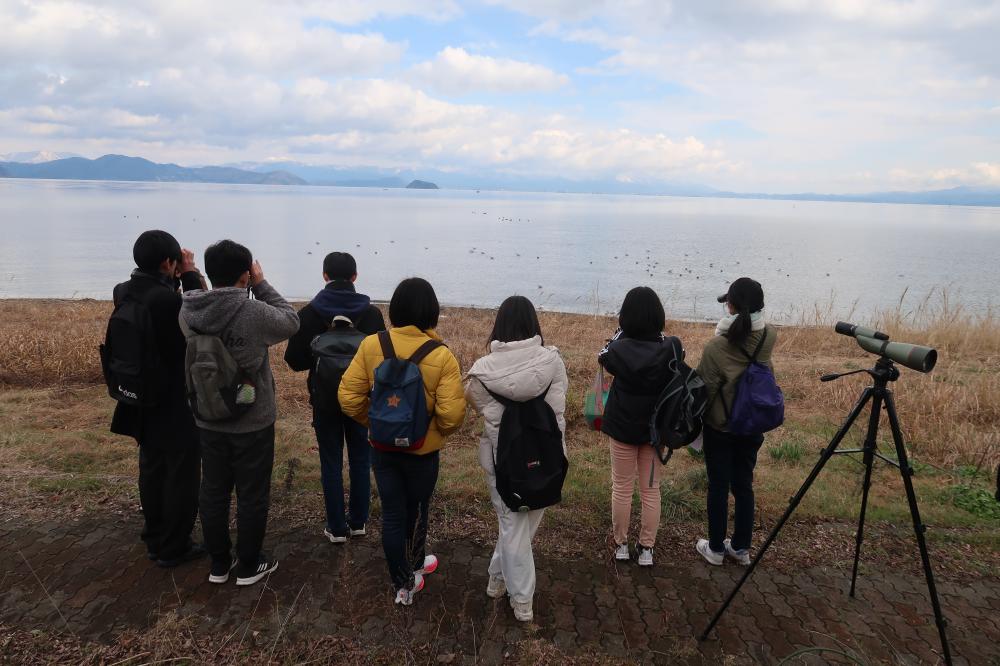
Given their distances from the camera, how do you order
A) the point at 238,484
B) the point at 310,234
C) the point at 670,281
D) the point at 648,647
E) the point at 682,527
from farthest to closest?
the point at 310,234, the point at 670,281, the point at 682,527, the point at 238,484, the point at 648,647

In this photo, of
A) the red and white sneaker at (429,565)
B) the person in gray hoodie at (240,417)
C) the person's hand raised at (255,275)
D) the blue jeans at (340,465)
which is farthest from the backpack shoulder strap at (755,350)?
the person's hand raised at (255,275)

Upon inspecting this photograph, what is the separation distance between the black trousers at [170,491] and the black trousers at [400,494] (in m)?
1.37

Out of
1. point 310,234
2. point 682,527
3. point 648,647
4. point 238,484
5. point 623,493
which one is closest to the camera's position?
point 648,647

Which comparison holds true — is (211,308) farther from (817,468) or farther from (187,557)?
(817,468)

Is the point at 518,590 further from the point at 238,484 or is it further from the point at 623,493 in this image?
the point at 238,484

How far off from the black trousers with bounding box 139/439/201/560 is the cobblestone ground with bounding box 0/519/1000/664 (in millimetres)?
188

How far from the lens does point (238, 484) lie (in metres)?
3.61

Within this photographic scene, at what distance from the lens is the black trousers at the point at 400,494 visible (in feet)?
11.2

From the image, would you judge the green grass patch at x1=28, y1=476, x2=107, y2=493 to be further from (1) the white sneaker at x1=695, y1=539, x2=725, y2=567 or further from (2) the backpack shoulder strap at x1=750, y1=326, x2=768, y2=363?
(2) the backpack shoulder strap at x1=750, y1=326, x2=768, y2=363

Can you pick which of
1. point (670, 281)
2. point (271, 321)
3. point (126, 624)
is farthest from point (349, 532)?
point (670, 281)

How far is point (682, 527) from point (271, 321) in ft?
11.2

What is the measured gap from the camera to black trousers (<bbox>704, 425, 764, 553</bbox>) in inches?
156

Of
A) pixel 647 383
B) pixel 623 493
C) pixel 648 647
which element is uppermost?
pixel 647 383

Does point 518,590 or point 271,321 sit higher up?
point 271,321
